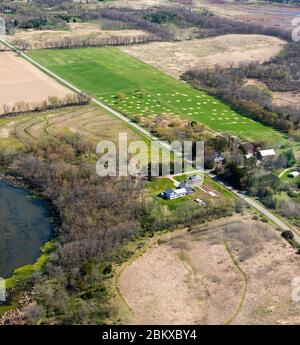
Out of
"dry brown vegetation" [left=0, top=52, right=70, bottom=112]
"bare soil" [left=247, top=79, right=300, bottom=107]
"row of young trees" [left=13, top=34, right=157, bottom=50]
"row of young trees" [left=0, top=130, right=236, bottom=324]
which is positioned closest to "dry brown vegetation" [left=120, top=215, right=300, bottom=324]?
"row of young trees" [left=0, top=130, right=236, bottom=324]

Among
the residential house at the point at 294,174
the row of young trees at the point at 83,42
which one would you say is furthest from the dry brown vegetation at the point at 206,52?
the residential house at the point at 294,174

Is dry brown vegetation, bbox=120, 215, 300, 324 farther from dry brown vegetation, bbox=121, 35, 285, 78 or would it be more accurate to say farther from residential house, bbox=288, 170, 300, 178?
dry brown vegetation, bbox=121, 35, 285, 78

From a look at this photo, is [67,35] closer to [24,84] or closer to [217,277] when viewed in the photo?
[24,84]

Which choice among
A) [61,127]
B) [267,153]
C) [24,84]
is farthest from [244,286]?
[24,84]

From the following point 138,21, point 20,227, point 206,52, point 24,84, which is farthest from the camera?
point 138,21

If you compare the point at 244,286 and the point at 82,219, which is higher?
the point at 82,219
